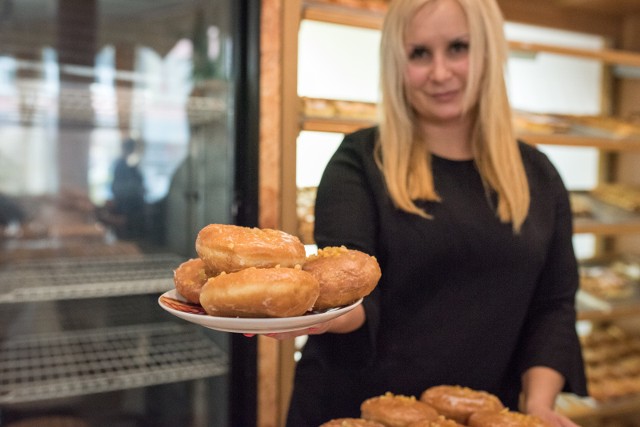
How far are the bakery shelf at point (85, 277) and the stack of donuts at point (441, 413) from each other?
3.65 feet

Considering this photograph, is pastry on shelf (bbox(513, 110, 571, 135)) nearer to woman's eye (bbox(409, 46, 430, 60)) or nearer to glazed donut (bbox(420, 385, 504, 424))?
woman's eye (bbox(409, 46, 430, 60))

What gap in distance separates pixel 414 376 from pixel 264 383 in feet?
2.29

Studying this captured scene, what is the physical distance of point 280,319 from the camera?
69 cm

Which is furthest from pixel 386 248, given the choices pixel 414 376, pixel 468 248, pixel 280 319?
pixel 280 319

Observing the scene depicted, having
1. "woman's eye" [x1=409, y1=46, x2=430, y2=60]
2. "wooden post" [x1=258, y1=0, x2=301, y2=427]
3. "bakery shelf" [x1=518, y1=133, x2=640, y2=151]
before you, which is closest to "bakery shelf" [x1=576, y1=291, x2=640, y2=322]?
"bakery shelf" [x1=518, y1=133, x2=640, y2=151]

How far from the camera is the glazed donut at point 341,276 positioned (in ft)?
2.73

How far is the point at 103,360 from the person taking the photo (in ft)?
6.75

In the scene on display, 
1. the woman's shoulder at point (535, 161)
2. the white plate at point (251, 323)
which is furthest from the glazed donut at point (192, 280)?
the woman's shoulder at point (535, 161)

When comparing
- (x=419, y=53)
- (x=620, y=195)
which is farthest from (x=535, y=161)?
(x=620, y=195)

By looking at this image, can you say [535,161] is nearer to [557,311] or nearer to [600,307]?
[557,311]

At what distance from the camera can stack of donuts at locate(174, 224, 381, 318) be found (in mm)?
732

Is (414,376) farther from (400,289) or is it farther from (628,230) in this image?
(628,230)

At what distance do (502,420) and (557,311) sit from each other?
2.22 ft

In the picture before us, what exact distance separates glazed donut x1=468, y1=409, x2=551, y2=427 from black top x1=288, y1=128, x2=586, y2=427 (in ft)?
1.29
